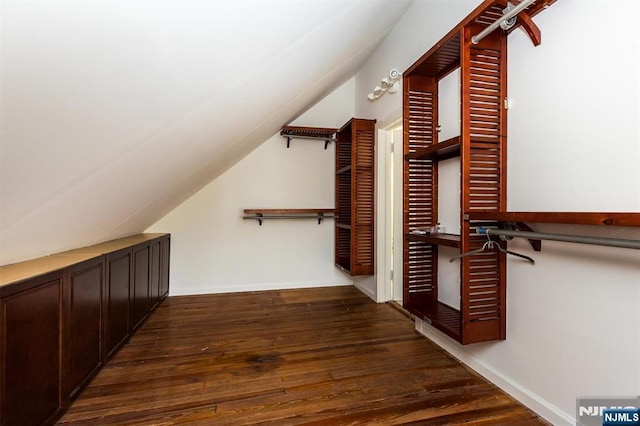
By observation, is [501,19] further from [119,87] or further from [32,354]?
[32,354]

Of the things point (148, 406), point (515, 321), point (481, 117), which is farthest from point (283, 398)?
point (481, 117)

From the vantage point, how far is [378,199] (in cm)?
332

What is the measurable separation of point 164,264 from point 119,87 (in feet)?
9.47

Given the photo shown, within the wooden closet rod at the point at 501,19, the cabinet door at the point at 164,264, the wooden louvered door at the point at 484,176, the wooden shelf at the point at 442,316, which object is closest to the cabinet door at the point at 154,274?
the cabinet door at the point at 164,264

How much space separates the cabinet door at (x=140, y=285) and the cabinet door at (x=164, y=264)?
19.1 inches

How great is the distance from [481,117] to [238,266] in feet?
10.3

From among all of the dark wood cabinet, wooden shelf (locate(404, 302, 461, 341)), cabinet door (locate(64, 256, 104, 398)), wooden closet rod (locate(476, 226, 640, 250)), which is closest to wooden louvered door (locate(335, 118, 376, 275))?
wooden shelf (locate(404, 302, 461, 341))

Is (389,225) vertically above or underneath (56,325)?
above

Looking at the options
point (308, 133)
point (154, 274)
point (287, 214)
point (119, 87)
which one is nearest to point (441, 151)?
point (119, 87)

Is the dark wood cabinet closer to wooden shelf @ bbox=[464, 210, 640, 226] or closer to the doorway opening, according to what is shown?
wooden shelf @ bbox=[464, 210, 640, 226]

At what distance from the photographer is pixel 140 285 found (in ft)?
8.51

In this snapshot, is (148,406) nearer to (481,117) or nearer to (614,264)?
(614,264)

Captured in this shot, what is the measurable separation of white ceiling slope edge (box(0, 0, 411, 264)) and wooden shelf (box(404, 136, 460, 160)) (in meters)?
0.92

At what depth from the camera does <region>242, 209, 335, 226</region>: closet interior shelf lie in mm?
3723
